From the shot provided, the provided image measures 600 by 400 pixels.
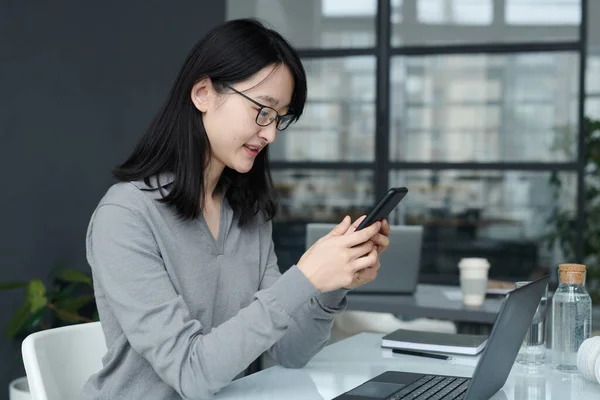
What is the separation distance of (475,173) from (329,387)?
177 inches

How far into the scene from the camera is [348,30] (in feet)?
19.4

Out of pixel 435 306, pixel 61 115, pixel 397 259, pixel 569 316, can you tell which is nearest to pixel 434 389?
pixel 569 316

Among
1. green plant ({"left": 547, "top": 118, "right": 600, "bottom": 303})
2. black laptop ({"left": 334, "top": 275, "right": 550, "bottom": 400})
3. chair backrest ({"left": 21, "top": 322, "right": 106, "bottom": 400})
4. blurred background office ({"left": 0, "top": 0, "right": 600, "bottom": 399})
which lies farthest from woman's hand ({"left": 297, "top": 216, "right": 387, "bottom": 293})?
green plant ({"left": 547, "top": 118, "right": 600, "bottom": 303})

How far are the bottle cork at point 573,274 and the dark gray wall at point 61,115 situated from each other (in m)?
2.59

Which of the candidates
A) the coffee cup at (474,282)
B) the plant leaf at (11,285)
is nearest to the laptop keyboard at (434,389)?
the coffee cup at (474,282)

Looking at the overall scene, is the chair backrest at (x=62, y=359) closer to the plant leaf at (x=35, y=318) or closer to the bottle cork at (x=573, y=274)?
the bottle cork at (x=573, y=274)

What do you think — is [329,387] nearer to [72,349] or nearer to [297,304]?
[297,304]

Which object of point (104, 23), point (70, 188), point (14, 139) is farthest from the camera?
point (104, 23)

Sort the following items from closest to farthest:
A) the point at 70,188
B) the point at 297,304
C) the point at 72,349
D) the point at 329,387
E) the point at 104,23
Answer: the point at 297,304 < the point at 329,387 < the point at 72,349 < the point at 70,188 < the point at 104,23

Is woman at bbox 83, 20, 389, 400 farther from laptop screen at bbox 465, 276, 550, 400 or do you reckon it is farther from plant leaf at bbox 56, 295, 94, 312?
plant leaf at bbox 56, 295, 94, 312

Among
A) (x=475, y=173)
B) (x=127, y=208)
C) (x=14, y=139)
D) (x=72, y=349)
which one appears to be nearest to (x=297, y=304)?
(x=127, y=208)

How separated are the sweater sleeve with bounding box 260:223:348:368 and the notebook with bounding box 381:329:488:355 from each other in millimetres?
210

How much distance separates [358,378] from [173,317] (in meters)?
0.40

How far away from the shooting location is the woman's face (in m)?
1.53
